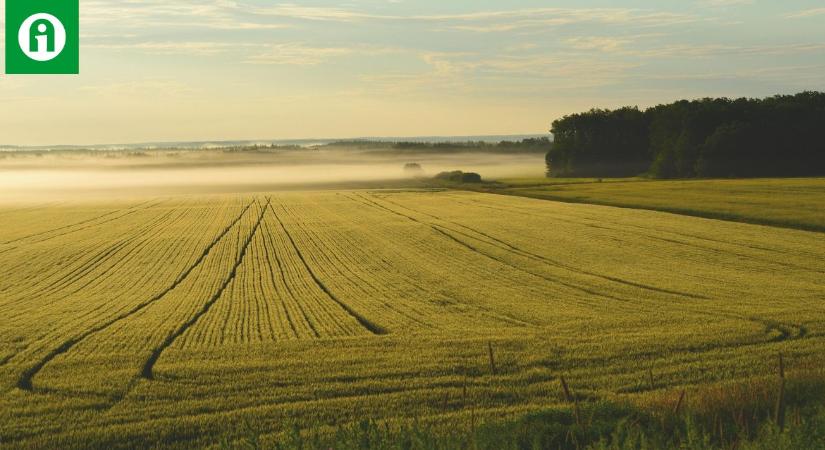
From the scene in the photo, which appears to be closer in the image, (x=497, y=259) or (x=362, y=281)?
(x=362, y=281)

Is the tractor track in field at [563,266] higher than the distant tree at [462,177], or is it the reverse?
the distant tree at [462,177]

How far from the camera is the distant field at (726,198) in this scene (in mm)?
49781

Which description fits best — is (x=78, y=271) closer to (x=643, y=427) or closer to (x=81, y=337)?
(x=81, y=337)

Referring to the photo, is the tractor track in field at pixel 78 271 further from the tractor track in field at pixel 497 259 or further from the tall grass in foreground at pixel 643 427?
the tall grass in foreground at pixel 643 427

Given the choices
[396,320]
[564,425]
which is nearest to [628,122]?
[396,320]

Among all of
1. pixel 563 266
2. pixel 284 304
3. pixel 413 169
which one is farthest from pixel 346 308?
pixel 413 169

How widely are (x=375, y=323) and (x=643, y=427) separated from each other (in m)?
10.6

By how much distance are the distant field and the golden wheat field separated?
4313 mm

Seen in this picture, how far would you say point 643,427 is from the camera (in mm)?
12180

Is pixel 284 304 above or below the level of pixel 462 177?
below

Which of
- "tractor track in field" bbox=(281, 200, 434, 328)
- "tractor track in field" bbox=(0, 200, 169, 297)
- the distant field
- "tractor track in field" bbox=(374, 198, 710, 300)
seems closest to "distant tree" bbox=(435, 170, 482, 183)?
the distant field

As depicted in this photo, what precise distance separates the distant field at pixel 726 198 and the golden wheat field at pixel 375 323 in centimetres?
431

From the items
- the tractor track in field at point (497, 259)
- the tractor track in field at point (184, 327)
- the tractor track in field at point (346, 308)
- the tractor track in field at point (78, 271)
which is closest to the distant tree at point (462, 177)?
the tractor track in field at point (497, 259)

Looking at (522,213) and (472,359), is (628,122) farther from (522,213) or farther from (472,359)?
(472,359)
